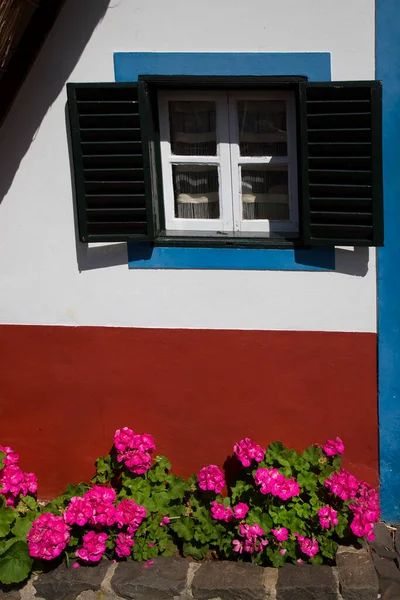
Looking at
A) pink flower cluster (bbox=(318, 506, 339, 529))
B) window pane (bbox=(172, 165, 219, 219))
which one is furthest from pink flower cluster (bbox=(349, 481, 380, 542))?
window pane (bbox=(172, 165, 219, 219))

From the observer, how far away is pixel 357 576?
3.92m

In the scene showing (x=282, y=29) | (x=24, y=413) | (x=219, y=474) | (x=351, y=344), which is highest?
(x=282, y=29)

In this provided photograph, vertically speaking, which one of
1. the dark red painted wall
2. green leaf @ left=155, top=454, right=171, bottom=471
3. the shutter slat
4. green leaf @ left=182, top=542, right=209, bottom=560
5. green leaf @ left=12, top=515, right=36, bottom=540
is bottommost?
green leaf @ left=182, top=542, right=209, bottom=560

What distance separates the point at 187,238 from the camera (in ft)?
14.1

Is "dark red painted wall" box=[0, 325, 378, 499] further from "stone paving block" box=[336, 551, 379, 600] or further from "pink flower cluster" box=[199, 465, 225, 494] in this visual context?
"stone paving block" box=[336, 551, 379, 600]

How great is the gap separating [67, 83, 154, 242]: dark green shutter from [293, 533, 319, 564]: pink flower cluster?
188 centimetres

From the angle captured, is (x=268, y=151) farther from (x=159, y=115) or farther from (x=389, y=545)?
(x=389, y=545)

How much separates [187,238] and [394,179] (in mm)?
1200

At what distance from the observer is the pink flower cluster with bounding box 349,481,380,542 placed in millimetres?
4035

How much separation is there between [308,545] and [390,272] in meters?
1.58

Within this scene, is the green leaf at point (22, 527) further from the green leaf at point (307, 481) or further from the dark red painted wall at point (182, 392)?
the green leaf at point (307, 481)

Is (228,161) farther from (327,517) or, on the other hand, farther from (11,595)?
(11,595)

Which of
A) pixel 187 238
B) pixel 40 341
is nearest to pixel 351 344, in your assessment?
pixel 187 238

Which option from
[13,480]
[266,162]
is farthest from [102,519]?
[266,162]
